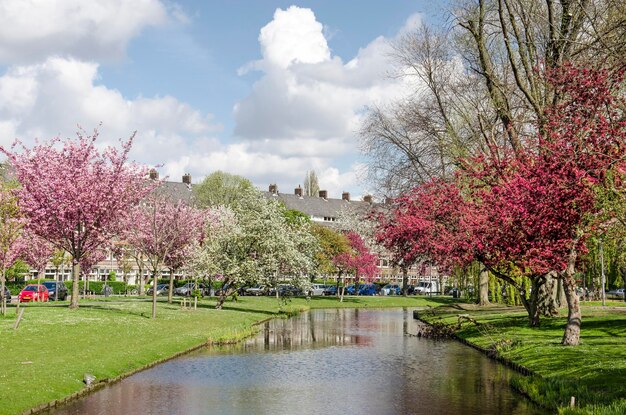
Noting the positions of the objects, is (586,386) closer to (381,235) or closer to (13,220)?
(13,220)

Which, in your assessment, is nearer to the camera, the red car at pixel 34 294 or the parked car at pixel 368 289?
A: the red car at pixel 34 294

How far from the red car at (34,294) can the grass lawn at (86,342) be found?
54.2 ft

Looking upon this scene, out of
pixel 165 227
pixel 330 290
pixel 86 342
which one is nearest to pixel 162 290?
pixel 330 290

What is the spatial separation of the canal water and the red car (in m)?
32.8

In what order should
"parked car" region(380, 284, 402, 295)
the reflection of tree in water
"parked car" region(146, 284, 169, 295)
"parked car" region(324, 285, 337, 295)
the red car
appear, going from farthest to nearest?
"parked car" region(380, 284, 402, 295) → "parked car" region(324, 285, 337, 295) → "parked car" region(146, 284, 169, 295) → the red car → the reflection of tree in water

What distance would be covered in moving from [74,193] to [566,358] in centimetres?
3153

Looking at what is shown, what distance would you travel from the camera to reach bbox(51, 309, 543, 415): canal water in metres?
18.7

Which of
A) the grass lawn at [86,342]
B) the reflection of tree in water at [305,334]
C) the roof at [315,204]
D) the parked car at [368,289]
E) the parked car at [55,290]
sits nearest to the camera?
the grass lawn at [86,342]

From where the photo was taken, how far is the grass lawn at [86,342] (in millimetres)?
19578

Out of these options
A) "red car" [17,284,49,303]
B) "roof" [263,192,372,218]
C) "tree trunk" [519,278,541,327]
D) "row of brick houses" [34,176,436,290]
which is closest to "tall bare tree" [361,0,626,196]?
"tree trunk" [519,278,541,327]

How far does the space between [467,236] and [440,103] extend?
18.3m

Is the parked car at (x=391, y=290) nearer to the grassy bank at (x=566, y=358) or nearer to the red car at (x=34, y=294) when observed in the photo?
the red car at (x=34, y=294)

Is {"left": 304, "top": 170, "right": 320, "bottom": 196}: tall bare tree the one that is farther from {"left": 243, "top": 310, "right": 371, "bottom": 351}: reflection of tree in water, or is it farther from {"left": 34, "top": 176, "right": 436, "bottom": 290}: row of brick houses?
{"left": 243, "top": 310, "right": 371, "bottom": 351}: reflection of tree in water

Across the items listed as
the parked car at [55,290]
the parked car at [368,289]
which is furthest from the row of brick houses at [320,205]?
the parked car at [55,290]
